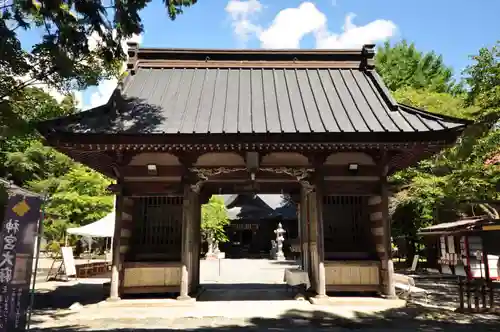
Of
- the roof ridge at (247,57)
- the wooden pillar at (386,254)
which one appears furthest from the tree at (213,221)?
the wooden pillar at (386,254)

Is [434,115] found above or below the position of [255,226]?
above

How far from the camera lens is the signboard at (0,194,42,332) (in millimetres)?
5750

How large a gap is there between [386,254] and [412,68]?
2539cm

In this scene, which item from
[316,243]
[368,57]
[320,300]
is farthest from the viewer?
[368,57]

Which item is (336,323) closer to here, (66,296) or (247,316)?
(247,316)

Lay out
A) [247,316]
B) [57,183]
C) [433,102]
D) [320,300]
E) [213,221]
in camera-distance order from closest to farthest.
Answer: [247,316]
[320,300]
[433,102]
[57,183]
[213,221]

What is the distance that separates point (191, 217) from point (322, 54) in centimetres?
711

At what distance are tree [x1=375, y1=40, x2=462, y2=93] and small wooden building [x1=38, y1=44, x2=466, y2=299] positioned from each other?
19.3 metres

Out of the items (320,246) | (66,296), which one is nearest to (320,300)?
(320,246)

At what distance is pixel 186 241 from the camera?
9.28 meters

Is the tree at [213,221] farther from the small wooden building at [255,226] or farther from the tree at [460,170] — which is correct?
the tree at [460,170]

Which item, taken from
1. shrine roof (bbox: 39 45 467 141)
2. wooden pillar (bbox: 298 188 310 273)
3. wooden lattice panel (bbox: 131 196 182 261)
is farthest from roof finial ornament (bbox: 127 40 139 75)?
wooden pillar (bbox: 298 188 310 273)

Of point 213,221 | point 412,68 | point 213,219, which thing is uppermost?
point 412,68

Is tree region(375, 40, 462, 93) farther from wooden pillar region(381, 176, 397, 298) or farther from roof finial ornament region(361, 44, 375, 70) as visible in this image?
wooden pillar region(381, 176, 397, 298)
